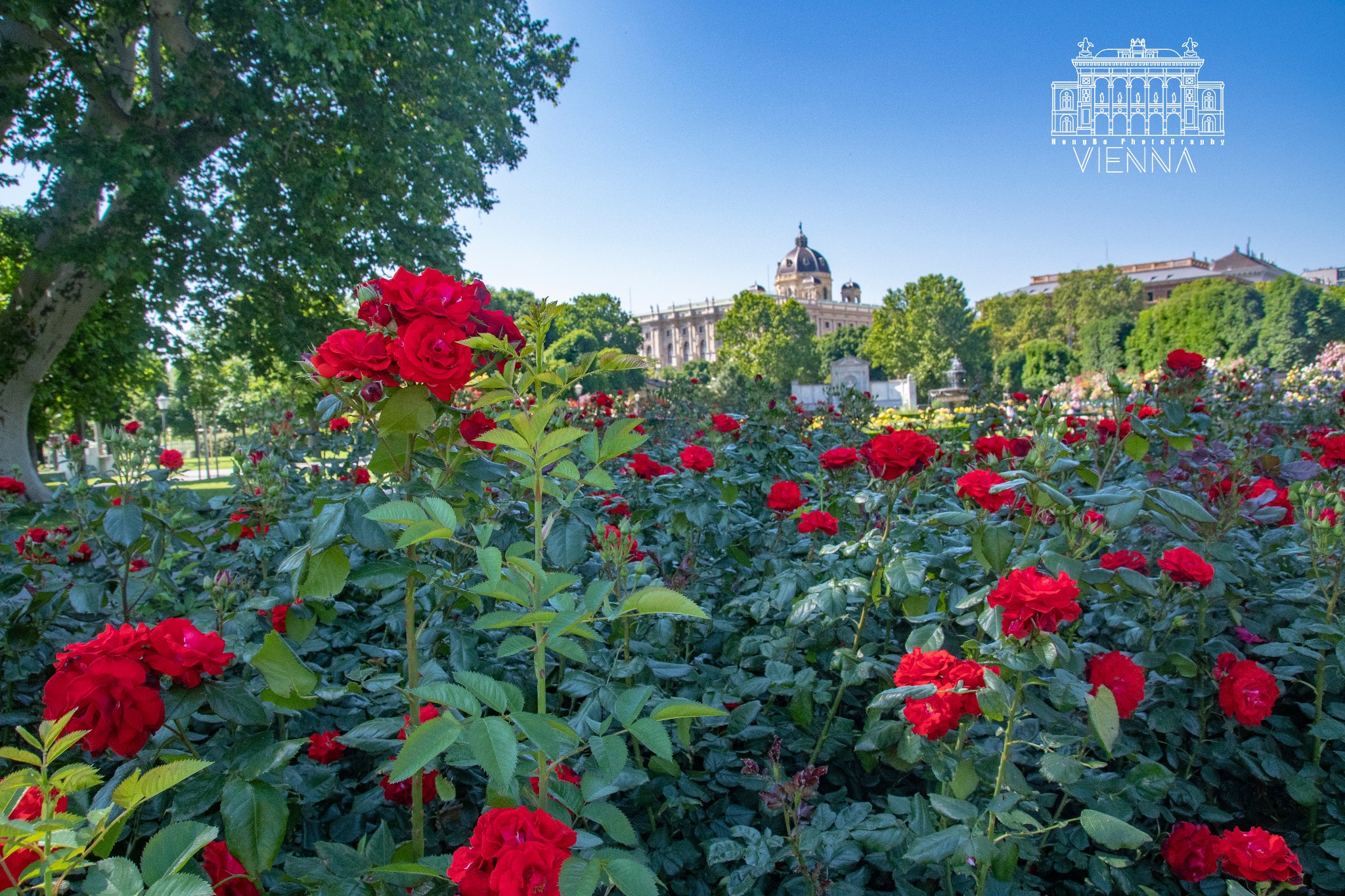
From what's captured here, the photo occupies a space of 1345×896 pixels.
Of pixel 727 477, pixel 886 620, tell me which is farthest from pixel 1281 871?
pixel 727 477

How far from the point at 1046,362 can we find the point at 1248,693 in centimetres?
4624

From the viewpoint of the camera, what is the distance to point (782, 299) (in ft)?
266

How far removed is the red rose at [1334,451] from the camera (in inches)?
97.4

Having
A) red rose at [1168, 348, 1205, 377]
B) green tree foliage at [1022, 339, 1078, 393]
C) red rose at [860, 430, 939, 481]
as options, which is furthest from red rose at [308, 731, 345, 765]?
green tree foliage at [1022, 339, 1078, 393]

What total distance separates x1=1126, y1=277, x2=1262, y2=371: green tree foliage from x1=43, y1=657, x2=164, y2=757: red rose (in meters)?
33.8

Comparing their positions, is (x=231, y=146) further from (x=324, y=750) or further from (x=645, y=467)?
(x=324, y=750)

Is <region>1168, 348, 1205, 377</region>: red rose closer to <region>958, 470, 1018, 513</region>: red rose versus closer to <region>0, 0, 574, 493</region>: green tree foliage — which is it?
<region>958, 470, 1018, 513</region>: red rose

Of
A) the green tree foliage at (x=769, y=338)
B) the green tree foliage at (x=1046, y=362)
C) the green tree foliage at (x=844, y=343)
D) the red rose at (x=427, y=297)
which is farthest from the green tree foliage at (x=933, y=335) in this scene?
the red rose at (x=427, y=297)

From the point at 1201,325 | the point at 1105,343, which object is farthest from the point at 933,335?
the point at 1201,325

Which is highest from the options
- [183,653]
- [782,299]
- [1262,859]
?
[782,299]

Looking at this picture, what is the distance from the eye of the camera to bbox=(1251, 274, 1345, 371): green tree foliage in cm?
2695

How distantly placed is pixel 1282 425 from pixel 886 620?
4.97 meters

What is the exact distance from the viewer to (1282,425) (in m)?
5.20

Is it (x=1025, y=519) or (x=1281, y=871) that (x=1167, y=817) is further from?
(x=1025, y=519)
